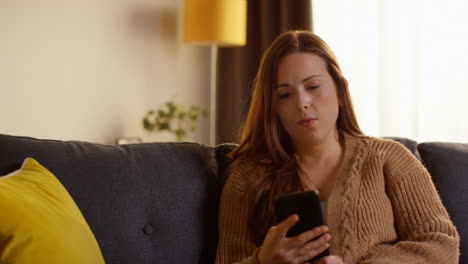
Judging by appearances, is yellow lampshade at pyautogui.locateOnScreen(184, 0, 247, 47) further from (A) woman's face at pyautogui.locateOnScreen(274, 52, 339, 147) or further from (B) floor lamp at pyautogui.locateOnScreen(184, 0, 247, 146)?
(A) woman's face at pyautogui.locateOnScreen(274, 52, 339, 147)

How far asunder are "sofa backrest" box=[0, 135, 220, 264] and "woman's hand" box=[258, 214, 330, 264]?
34cm

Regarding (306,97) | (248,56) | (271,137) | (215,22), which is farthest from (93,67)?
(306,97)

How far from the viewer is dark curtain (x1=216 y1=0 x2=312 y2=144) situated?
3654 mm

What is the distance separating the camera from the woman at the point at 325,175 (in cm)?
134

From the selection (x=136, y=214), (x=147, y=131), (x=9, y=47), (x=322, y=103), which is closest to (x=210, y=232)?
(x=136, y=214)

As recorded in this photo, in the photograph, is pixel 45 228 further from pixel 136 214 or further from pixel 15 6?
pixel 15 6

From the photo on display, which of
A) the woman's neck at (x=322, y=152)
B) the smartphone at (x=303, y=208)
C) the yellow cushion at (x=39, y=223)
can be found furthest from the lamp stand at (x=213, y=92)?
the smartphone at (x=303, y=208)

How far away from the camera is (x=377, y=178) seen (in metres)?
1.41

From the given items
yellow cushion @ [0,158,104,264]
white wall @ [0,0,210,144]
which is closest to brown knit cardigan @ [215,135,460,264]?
yellow cushion @ [0,158,104,264]

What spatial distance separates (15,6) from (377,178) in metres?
2.09

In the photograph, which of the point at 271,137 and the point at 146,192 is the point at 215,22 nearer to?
the point at 271,137

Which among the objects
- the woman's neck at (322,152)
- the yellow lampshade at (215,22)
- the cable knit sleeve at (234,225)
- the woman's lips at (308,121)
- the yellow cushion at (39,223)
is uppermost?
the yellow lampshade at (215,22)

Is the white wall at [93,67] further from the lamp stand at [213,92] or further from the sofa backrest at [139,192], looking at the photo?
the sofa backrest at [139,192]

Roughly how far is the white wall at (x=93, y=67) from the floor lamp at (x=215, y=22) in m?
0.29
